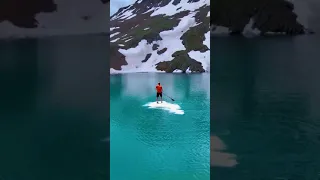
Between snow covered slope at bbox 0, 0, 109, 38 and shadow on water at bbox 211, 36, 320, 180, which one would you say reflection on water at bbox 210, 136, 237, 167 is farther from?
snow covered slope at bbox 0, 0, 109, 38

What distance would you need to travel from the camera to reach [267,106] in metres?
2.62

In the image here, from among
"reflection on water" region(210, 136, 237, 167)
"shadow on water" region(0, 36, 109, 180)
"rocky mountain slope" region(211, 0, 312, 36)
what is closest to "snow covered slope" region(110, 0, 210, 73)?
"rocky mountain slope" region(211, 0, 312, 36)

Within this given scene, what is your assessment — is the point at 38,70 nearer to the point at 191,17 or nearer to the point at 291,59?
the point at 291,59

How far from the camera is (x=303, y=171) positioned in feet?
8.42

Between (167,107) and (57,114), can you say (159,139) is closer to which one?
(167,107)

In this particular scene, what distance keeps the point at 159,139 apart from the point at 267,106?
472 centimetres

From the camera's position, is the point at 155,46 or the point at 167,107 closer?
the point at 167,107

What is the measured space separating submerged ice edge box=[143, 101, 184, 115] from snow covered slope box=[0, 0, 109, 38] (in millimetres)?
6608

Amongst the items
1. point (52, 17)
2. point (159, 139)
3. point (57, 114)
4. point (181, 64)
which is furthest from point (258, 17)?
point (181, 64)

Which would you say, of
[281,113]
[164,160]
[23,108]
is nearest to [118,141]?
[164,160]

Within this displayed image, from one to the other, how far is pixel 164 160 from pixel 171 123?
2717 millimetres

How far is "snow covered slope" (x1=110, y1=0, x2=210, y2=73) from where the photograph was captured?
2077 cm

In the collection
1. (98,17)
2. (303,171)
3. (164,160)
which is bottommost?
(164,160)

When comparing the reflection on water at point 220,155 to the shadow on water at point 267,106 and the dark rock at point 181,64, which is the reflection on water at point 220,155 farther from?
the dark rock at point 181,64
